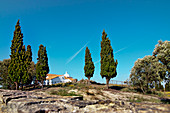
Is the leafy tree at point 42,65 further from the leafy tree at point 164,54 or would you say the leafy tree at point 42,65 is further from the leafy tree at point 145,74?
the leafy tree at point 164,54

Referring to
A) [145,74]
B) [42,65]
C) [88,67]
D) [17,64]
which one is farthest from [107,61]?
[17,64]

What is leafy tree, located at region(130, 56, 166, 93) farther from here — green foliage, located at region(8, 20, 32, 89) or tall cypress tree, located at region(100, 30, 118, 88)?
green foliage, located at region(8, 20, 32, 89)

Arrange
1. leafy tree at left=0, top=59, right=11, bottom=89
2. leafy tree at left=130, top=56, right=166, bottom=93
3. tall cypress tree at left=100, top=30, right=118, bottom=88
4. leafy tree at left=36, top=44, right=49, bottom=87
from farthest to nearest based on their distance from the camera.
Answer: leafy tree at left=36, top=44, right=49, bottom=87 → leafy tree at left=0, top=59, right=11, bottom=89 → tall cypress tree at left=100, top=30, right=118, bottom=88 → leafy tree at left=130, top=56, right=166, bottom=93

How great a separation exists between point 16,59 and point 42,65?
9.91 metres

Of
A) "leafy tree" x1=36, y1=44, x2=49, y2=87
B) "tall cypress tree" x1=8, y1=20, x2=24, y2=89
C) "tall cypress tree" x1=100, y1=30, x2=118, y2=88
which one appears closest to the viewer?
"tall cypress tree" x1=8, y1=20, x2=24, y2=89

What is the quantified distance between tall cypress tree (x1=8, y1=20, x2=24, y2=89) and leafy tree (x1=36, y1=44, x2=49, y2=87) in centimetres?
884

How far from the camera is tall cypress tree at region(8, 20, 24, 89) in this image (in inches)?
1368

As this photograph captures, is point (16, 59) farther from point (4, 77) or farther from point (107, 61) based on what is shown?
point (107, 61)

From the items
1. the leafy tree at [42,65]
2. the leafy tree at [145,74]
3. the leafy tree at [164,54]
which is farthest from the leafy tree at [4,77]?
the leafy tree at [164,54]

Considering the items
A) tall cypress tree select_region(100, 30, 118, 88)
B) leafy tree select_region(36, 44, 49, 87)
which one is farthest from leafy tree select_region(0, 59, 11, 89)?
tall cypress tree select_region(100, 30, 118, 88)

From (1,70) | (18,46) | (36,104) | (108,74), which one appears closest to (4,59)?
(1,70)

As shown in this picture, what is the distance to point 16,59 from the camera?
117 feet

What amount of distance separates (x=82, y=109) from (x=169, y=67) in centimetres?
1380

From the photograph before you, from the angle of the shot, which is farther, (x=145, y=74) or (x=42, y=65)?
(x=42, y=65)
